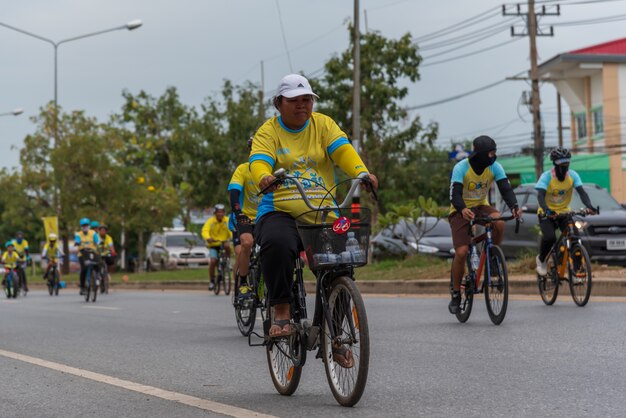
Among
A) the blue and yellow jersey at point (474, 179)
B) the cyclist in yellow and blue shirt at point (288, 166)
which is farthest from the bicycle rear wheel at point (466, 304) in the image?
the cyclist in yellow and blue shirt at point (288, 166)

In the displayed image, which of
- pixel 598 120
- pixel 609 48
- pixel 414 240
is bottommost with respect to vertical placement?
pixel 414 240

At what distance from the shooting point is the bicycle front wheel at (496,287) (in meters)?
10.9

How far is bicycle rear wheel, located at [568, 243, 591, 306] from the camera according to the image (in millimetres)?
12711

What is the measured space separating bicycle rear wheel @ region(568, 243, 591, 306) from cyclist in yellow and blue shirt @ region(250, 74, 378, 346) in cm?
650

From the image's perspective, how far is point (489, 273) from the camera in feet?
36.6

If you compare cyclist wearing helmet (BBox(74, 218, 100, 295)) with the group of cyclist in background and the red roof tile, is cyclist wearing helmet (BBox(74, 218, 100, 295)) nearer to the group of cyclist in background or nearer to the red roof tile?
the group of cyclist in background

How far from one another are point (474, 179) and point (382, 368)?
3.64 meters

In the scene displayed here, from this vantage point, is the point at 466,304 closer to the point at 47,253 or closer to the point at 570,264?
the point at 570,264

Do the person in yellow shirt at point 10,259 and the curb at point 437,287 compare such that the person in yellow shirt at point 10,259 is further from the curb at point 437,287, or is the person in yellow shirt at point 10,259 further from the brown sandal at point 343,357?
the brown sandal at point 343,357

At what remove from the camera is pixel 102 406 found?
6.77 meters

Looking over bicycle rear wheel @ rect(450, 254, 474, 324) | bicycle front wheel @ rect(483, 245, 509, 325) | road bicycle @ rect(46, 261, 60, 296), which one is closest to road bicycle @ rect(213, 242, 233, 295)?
road bicycle @ rect(46, 261, 60, 296)

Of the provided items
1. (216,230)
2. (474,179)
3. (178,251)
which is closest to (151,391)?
(474,179)

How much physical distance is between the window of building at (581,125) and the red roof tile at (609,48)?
359cm

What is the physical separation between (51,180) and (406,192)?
1484 cm
